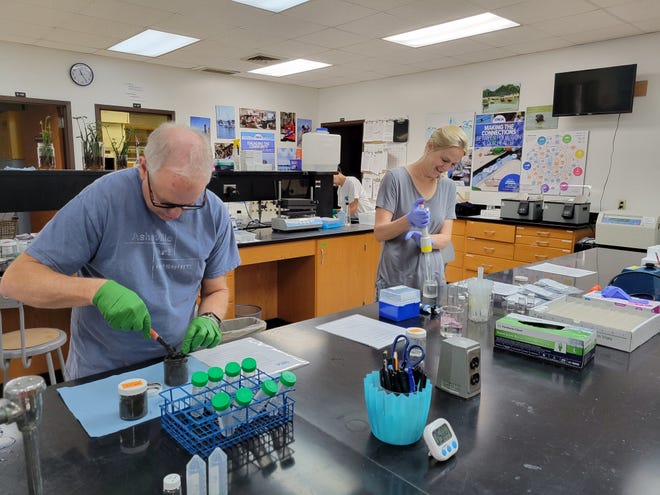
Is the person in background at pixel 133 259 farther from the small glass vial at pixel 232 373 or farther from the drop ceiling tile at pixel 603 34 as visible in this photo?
the drop ceiling tile at pixel 603 34

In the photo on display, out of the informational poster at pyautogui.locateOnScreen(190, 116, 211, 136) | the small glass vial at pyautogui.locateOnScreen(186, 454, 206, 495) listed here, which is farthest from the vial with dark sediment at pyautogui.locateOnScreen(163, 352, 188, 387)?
the informational poster at pyautogui.locateOnScreen(190, 116, 211, 136)

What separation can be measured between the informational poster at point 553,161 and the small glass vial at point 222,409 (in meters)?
5.13

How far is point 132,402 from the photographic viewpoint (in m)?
1.00

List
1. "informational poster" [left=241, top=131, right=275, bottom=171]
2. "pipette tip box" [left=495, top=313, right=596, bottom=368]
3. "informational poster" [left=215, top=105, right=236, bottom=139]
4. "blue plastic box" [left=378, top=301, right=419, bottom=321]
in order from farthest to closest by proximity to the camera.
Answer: "informational poster" [left=241, top=131, right=275, bottom=171]
"informational poster" [left=215, top=105, right=236, bottom=139]
"blue plastic box" [left=378, top=301, right=419, bottom=321]
"pipette tip box" [left=495, top=313, right=596, bottom=368]

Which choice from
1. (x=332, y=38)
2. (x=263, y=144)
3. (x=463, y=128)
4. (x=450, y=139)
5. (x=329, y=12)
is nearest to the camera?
(x=450, y=139)

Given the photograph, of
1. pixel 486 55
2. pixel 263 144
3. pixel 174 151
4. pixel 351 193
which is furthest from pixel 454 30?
pixel 174 151

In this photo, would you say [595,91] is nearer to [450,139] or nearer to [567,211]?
[567,211]

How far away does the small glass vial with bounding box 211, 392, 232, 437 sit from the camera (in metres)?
0.91

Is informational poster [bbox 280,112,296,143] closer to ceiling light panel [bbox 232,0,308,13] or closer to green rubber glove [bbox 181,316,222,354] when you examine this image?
ceiling light panel [bbox 232,0,308,13]

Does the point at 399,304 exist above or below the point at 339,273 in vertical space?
above

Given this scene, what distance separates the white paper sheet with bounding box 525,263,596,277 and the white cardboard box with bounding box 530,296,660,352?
77cm

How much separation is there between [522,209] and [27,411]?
4.94 meters

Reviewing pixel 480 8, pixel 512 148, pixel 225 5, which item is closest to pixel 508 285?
pixel 480 8

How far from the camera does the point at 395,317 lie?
173cm
